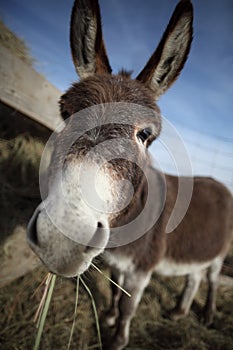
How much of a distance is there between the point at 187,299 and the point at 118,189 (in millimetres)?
2671

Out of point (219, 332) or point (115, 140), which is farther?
point (219, 332)

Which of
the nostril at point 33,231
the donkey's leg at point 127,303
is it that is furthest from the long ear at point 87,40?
the donkey's leg at point 127,303

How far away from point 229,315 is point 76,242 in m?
3.31

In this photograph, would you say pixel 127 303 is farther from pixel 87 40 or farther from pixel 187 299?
pixel 87 40

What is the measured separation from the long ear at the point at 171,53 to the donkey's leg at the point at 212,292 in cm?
270

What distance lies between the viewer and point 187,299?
293cm

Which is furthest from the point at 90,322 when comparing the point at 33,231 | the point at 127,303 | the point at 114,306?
the point at 33,231

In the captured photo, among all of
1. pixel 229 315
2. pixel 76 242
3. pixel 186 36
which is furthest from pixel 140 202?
pixel 229 315

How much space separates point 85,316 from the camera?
233 centimetres

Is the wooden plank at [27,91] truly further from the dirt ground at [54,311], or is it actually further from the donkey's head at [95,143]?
the dirt ground at [54,311]

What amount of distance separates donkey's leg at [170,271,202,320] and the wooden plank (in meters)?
2.81

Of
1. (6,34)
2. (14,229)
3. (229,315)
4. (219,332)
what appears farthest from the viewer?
(229,315)

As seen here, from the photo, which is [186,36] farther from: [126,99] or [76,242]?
[76,242]

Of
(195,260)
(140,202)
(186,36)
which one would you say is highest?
(186,36)
